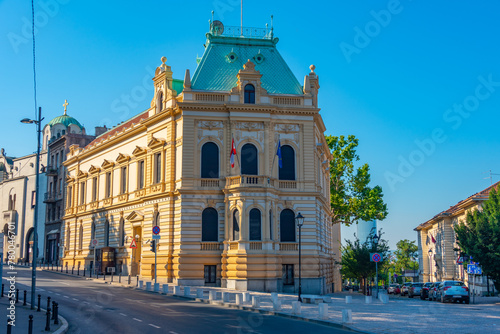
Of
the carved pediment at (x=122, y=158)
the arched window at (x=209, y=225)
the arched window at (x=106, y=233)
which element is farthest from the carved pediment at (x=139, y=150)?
the arched window at (x=209, y=225)

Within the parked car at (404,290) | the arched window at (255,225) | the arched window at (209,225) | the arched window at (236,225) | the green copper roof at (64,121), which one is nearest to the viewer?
the arched window at (255,225)

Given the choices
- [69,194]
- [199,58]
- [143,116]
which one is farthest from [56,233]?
[199,58]

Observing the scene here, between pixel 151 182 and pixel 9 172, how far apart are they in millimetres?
57088

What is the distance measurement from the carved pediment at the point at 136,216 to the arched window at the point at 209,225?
26.1ft

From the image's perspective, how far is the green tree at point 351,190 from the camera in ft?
197

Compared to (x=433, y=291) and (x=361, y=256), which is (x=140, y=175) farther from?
(x=433, y=291)

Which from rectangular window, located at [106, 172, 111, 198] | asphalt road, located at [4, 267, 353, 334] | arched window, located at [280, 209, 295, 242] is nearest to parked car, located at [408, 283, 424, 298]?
arched window, located at [280, 209, 295, 242]

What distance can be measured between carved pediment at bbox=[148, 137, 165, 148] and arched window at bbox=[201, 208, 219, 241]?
23.8 feet

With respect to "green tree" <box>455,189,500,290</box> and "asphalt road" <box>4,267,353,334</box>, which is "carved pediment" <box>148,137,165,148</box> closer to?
"asphalt road" <box>4,267,353,334</box>

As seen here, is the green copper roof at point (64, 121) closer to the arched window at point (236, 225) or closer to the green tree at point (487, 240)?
the arched window at point (236, 225)

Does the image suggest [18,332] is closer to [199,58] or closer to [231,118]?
[231,118]

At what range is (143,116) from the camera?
5397 centimetres

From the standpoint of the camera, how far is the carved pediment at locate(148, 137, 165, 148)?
4391cm

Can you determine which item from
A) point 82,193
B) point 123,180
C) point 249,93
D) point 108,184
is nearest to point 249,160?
point 249,93
